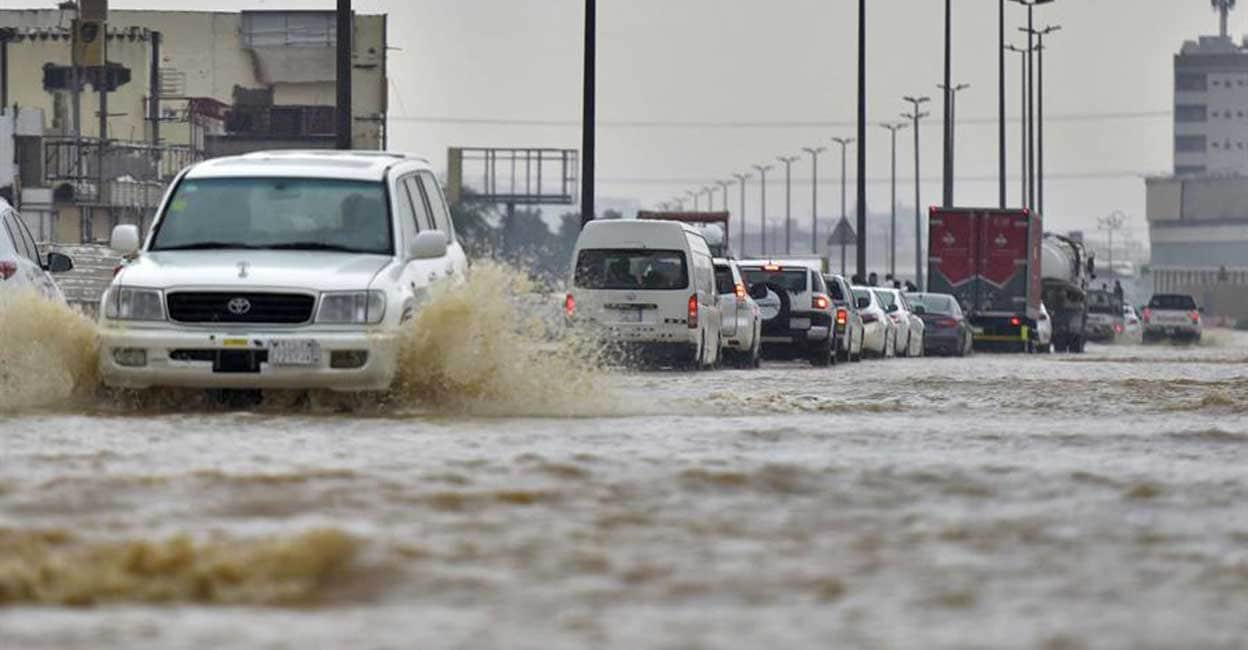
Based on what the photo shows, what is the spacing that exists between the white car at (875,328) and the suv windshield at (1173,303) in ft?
140

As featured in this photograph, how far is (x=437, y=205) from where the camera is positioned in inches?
872

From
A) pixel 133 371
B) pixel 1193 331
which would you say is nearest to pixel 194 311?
pixel 133 371

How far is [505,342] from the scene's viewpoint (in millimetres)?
20344

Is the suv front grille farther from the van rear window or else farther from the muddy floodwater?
the van rear window

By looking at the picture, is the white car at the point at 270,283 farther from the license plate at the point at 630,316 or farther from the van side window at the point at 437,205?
the license plate at the point at 630,316

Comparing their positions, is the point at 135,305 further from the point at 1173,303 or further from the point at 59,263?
the point at 1173,303

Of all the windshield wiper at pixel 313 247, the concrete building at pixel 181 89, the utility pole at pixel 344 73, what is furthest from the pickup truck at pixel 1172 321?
the windshield wiper at pixel 313 247

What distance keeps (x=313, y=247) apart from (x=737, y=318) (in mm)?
18924

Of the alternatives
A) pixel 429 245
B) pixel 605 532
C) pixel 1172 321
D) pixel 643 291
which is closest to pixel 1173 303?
pixel 1172 321

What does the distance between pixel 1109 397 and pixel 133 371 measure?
9.35 metres

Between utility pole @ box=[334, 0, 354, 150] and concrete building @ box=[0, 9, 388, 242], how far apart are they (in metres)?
48.6

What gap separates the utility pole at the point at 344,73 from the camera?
123 ft

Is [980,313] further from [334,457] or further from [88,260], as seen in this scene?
[334,457]

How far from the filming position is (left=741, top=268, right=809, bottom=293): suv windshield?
142 feet
